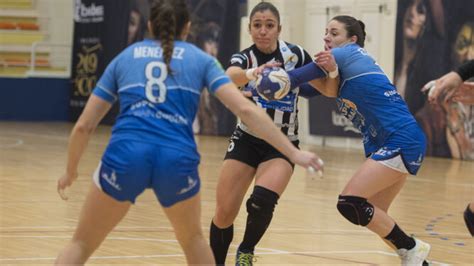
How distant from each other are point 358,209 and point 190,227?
2.08 m

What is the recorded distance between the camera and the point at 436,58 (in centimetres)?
1988

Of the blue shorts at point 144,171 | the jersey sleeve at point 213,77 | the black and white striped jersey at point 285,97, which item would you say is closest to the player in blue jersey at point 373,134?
the black and white striped jersey at point 285,97

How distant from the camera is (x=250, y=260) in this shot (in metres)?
7.21

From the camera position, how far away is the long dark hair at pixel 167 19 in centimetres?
504

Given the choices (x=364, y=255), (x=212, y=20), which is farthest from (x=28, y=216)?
(x=212, y=20)

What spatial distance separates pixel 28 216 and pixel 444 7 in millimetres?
11721

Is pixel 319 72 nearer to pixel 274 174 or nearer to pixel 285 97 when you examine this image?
pixel 285 97

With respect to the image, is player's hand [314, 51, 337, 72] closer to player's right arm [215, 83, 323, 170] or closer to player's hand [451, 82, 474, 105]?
player's hand [451, 82, 474, 105]

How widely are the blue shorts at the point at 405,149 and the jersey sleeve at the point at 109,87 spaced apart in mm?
2514

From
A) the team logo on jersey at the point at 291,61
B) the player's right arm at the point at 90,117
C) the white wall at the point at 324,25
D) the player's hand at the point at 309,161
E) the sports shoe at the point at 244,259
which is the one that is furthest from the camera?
the white wall at the point at 324,25

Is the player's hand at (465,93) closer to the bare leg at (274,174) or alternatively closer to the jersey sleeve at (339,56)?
the jersey sleeve at (339,56)

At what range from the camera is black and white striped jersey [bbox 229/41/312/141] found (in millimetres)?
7402

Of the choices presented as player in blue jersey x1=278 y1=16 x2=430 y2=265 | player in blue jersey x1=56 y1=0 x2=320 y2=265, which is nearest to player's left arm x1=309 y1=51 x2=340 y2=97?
player in blue jersey x1=278 y1=16 x2=430 y2=265

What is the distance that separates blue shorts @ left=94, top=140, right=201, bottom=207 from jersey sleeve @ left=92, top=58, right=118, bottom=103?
255 millimetres
